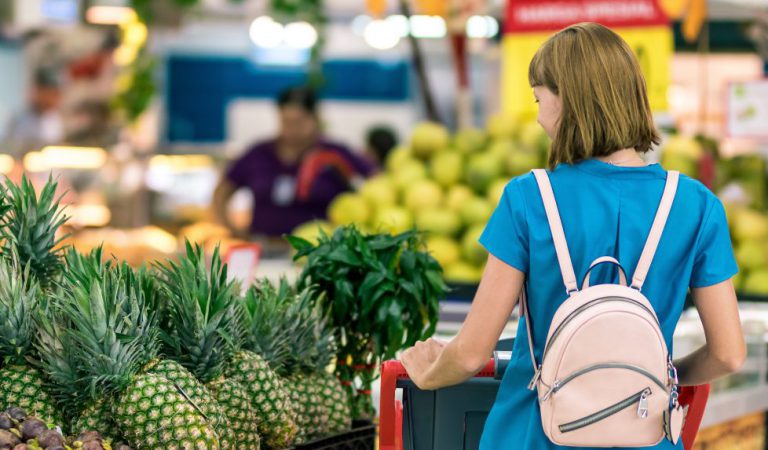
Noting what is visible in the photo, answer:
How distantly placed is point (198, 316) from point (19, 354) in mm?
384

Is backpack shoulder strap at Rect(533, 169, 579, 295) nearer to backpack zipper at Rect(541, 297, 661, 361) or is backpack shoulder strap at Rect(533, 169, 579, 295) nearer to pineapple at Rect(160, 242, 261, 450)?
backpack zipper at Rect(541, 297, 661, 361)

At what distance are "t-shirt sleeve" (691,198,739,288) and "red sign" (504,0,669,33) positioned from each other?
10.3ft

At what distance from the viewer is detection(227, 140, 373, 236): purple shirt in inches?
277

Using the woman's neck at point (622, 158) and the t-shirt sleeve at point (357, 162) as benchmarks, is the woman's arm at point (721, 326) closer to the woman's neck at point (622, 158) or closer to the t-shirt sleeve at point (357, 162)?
the woman's neck at point (622, 158)

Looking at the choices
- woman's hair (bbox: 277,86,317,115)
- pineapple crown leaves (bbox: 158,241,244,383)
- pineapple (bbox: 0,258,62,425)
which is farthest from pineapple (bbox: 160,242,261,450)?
woman's hair (bbox: 277,86,317,115)

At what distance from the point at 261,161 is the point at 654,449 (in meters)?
5.58

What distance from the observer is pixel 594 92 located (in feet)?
6.35

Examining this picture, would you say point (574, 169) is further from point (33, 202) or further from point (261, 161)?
point (261, 161)

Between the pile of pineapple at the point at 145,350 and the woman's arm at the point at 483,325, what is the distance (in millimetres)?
505

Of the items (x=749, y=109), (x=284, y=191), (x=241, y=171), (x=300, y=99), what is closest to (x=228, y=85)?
(x=241, y=171)

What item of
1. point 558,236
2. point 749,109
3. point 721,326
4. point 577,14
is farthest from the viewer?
point 749,109

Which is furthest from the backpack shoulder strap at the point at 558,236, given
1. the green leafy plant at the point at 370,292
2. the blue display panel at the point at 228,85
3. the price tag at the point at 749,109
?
the blue display panel at the point at 228,85

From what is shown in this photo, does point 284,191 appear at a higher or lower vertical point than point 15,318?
lower

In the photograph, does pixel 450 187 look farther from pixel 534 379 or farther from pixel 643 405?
pixel 643 405
